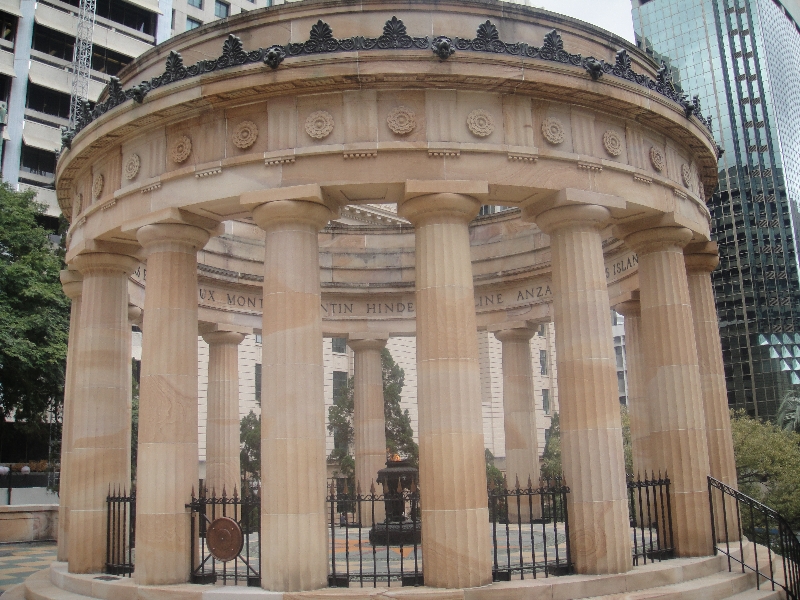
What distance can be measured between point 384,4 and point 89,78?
66.2 meters

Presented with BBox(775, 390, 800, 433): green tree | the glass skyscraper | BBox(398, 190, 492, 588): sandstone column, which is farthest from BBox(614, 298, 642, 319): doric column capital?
the glass skyscraper

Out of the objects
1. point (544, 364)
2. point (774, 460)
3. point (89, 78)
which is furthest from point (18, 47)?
point (774, 460)

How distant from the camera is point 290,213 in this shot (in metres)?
18.6

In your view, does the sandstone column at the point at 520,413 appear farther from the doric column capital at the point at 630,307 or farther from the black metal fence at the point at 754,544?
the black metal fence at the point at 754,544

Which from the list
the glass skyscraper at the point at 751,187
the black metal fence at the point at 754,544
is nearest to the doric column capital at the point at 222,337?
the black metal fence at the point at 754,544

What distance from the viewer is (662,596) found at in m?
17.0

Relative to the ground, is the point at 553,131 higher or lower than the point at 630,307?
higher

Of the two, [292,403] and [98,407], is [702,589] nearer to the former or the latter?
[292,403]

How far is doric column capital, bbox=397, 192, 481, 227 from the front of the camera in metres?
18.5

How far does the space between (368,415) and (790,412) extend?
83991 millimetres

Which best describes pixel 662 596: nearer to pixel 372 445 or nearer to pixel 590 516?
pixel 590 516

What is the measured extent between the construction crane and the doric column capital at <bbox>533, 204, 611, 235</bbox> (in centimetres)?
6555

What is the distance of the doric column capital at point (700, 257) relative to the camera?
25.5 meters

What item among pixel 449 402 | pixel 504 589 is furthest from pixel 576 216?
pixel 504 589
